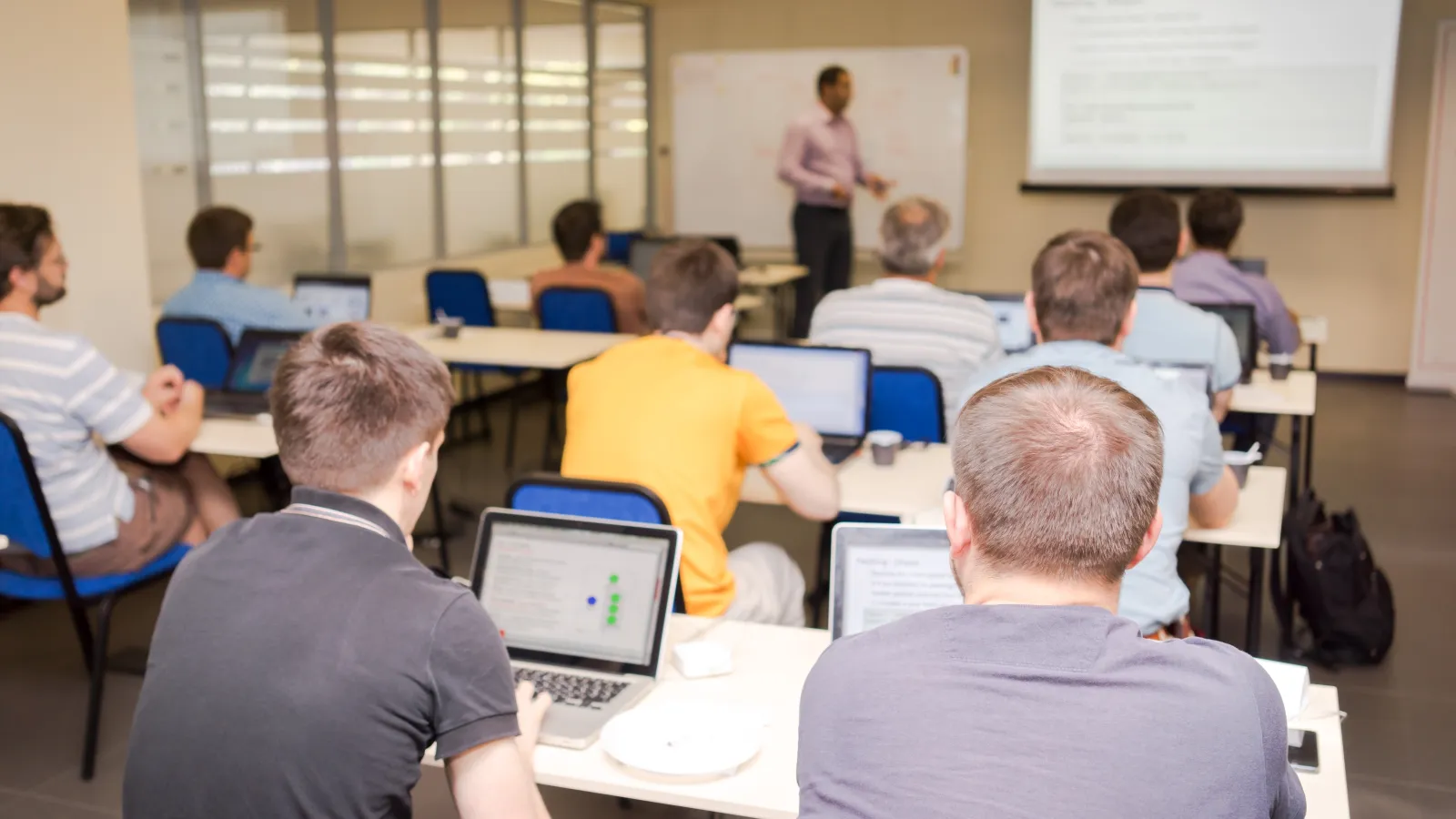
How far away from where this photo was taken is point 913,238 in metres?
4.00

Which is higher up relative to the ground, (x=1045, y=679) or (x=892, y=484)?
(x=1045, y=679)

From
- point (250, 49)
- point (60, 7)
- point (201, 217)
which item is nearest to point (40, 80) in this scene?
point (60, 7)

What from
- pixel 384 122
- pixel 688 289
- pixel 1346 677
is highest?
pixel 384 122

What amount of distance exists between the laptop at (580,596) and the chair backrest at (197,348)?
2691 mm

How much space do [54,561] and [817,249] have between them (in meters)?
5.30

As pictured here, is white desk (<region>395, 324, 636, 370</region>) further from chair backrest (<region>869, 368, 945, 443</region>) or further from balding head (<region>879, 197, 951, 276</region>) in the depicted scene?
chair backrest (<region>869, 368, 945, 443</region>)

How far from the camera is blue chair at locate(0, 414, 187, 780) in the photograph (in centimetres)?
310

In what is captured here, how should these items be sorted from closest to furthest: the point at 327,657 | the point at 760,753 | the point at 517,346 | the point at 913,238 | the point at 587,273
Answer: the point at 327,657 → the point at 760,753 → the point at 913,238 → the point at 517,346 → the point at 587,273

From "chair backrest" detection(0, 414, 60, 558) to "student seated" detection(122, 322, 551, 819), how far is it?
1905 mm

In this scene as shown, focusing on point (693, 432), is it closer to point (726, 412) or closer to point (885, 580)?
point (726, 412)

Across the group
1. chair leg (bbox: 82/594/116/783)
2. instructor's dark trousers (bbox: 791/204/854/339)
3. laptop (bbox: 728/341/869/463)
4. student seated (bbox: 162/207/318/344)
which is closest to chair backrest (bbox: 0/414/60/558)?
chair leg (bbox: 82/594/116/783)

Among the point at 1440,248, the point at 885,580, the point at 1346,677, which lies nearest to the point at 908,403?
the point at 1346,677

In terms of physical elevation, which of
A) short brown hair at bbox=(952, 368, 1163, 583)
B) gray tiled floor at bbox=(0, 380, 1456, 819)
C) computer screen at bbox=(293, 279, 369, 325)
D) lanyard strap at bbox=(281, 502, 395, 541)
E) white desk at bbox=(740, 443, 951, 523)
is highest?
short brown hair at bbox=(952, 368, 1163, 583)

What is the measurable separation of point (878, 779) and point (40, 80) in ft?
14.0
